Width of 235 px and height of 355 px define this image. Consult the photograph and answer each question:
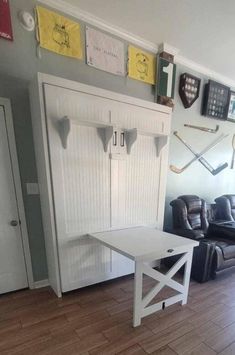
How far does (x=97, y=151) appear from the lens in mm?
2012

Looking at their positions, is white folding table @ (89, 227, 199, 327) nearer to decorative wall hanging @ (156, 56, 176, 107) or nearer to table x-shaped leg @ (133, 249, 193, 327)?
table x-shaped leg @ (133, 249, 193, 327)

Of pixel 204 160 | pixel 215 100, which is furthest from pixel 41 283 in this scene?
pixel 215 100

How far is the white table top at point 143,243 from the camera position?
5.31 feet

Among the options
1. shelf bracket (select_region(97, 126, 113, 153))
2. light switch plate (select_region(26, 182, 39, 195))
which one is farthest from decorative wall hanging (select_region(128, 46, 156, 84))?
light switch plate (select_region(26, 182, 39, 195))

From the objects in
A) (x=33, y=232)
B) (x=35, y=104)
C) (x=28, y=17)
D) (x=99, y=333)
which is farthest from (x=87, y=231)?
(x=28, y=17)

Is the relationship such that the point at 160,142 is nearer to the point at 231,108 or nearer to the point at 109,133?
the point at 109,133

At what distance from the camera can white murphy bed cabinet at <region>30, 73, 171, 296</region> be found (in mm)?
1771

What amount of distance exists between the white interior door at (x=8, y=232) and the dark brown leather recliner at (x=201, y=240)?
2070 millimetres

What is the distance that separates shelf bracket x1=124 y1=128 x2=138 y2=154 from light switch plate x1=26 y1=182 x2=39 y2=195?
3.66ft

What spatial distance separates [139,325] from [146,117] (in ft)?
7.11

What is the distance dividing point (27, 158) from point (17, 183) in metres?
0.28

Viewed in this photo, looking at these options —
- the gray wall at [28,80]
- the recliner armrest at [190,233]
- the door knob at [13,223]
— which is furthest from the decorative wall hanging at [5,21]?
the recliner armrest at [190,233]

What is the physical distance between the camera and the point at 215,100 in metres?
3.45

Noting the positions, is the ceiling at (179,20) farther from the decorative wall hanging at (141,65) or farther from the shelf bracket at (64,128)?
the shelf bracket at (64,128)
